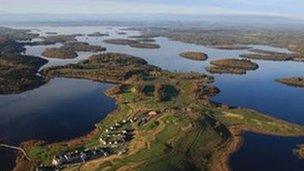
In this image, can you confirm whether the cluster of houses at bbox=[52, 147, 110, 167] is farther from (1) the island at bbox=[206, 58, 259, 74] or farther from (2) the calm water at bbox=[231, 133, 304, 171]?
(1) the island at bbox=[206, 58, 259, 74]

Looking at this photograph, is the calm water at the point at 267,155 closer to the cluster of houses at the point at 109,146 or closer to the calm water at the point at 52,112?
the cluster of houses at the point at 109,146

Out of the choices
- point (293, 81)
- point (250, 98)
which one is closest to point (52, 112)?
point (250, 98)

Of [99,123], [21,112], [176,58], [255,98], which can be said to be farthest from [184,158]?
[176,58]

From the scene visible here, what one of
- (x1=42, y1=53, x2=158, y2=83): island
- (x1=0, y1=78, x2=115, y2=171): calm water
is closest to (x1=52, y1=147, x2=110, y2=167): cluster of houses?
(x1=0, y1=78, x2=115, y2=171): calm water

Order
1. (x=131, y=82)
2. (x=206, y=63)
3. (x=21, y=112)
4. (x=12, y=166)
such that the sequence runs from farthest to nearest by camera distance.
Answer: (x=206, y=63), (x=131, y=82), (x=21, y=112), (x=12, y=166)

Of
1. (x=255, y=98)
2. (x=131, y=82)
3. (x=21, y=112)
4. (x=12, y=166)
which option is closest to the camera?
(x=12, y=166)

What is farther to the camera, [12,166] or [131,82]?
[131,82]

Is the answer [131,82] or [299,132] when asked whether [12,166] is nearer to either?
[299,132]
